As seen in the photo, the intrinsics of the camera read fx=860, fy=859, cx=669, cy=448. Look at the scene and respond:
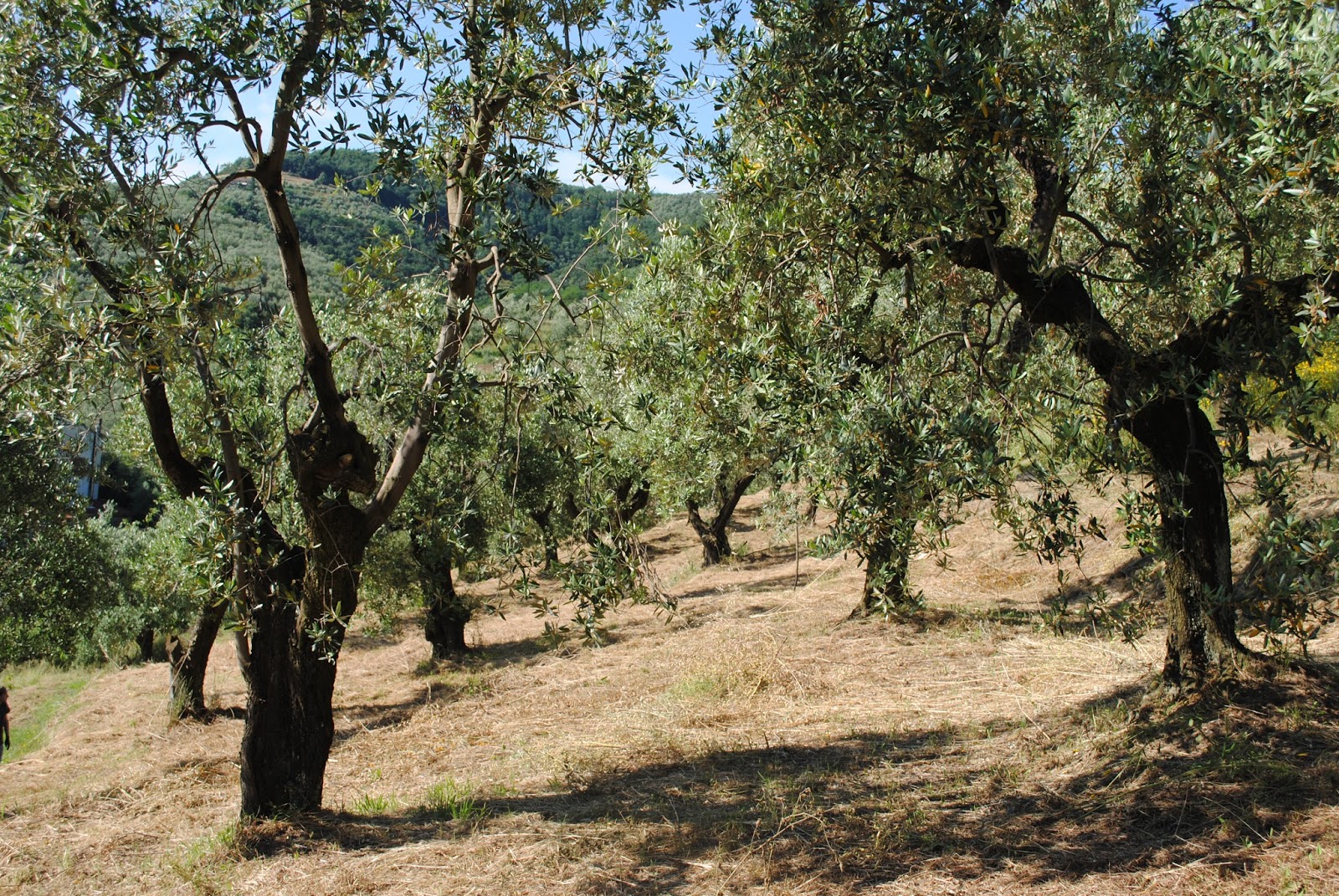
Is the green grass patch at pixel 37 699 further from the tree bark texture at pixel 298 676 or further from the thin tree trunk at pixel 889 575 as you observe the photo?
the thin tree trunk at pixel 889 575

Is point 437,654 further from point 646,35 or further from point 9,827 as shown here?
point 646,35

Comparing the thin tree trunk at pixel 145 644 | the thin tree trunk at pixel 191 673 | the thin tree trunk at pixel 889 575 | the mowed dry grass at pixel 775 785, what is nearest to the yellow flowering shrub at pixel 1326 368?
the mowed dry grass at pixel 775 785

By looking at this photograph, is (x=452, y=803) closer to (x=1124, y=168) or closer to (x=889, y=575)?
(x=889, y=575)

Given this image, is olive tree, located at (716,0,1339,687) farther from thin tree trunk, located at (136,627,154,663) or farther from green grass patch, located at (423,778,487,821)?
thin tree trunk, located at (136,627,154,663)

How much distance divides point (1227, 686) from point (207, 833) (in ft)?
27.7

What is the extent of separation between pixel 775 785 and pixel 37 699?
754 inches

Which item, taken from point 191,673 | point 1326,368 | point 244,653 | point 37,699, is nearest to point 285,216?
point 244,653

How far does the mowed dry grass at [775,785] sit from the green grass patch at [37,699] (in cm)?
208

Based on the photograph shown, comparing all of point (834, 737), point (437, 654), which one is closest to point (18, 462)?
point (437, 654)

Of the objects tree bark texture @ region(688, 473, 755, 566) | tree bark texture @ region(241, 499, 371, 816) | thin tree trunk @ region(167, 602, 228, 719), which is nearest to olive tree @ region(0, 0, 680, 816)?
tree bark texture @ region(241, 499, 371, 816)

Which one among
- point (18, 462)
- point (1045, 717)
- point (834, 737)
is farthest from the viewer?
point (18, 462)

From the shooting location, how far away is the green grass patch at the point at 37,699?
49.2 ft

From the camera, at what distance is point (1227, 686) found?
6.73m

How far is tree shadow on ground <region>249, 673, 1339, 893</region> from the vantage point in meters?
5.42
